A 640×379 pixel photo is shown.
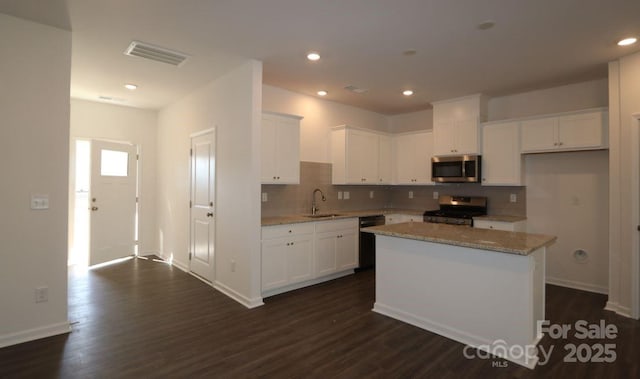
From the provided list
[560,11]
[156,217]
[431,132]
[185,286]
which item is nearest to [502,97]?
[431,132]

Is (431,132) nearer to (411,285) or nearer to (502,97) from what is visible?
(502,97)

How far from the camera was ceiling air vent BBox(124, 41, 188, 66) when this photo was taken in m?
3.35

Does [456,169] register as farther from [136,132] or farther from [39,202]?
[136,132]

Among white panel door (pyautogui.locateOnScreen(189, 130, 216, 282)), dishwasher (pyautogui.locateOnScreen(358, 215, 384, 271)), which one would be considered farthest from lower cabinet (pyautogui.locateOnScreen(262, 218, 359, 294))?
white panel door (pyautogui.locateOnScreen(189, 130, 216, 282))

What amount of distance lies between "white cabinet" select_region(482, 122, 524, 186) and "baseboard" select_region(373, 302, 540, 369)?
2.62 metres

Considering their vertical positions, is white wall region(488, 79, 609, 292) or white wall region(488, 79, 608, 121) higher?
white wall region(488, 79, 608, 121)

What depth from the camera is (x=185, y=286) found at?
4.41 meters

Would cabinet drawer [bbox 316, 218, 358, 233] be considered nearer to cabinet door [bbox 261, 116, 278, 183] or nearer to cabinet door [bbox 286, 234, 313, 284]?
cabinet door [bbox 286, 234, 313, 284]

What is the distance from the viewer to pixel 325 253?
4574mm

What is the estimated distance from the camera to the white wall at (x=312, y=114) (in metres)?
4.80

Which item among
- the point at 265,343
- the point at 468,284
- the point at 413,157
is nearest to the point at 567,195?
the point at 413,157

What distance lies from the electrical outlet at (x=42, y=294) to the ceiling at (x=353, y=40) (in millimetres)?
2373

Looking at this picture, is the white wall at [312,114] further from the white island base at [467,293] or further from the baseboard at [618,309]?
the baseboard at [618,309]

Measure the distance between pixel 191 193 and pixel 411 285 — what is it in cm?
350
